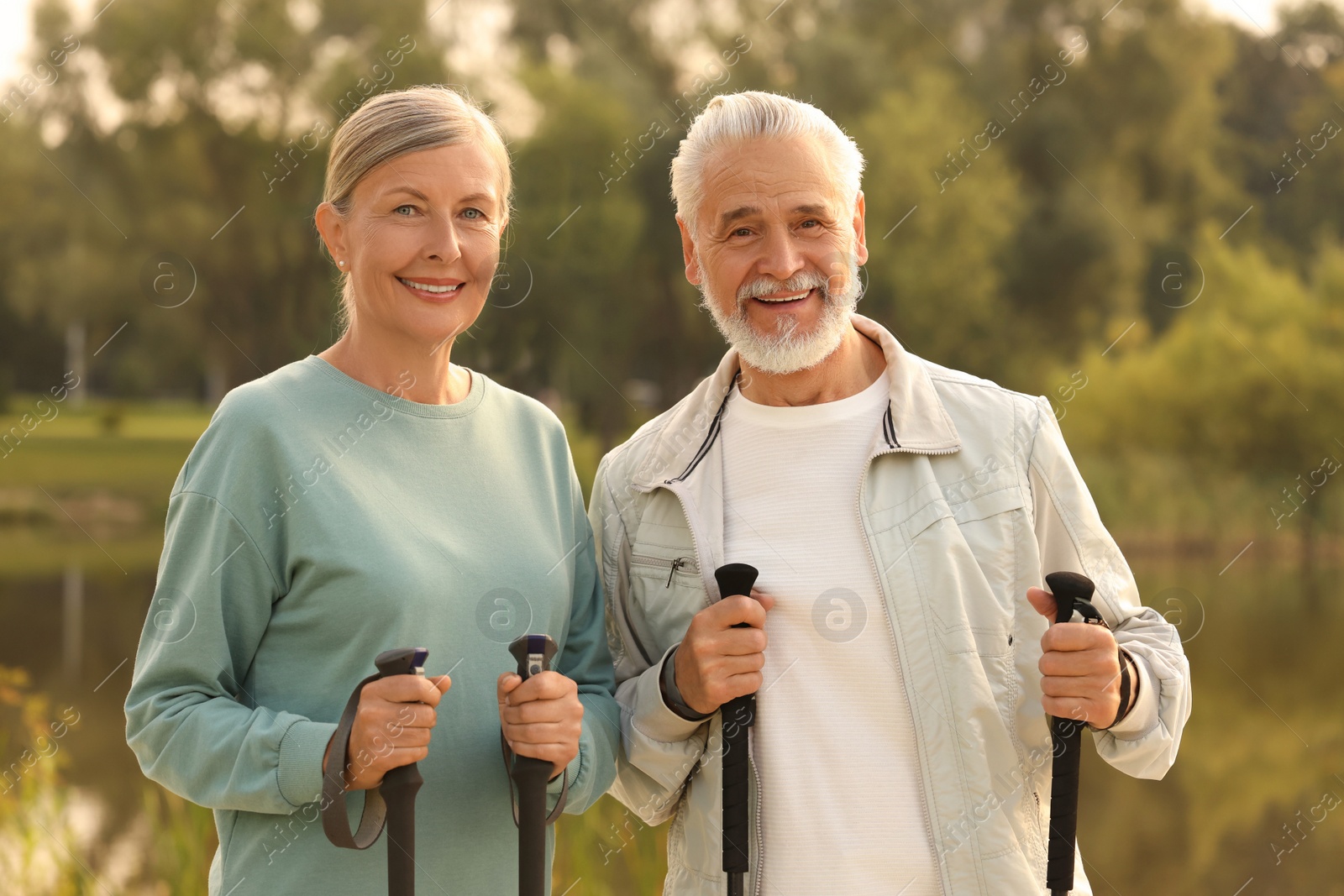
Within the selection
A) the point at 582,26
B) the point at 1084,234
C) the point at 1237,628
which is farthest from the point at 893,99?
the point at 1237,628

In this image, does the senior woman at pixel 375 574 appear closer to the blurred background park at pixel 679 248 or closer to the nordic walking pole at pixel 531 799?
the nordic walking pole at pixel 531 799

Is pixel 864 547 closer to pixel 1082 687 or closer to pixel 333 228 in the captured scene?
pixel 1082 687

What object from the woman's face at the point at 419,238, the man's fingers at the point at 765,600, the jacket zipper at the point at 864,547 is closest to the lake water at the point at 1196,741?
the jacket zipper at the point at 864,547

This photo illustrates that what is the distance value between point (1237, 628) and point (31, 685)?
13510 millimetres

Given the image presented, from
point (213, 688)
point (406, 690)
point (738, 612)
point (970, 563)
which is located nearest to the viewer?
point (406, 690)

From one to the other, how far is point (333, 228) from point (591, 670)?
1.01 metres

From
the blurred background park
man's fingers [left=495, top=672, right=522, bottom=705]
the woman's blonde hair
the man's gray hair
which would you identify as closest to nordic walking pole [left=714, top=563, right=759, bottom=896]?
man's fingers [left=495, top=672, right=522, bottom=705]

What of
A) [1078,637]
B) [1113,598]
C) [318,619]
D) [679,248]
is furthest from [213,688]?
[679,248]

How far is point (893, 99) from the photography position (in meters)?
18.0

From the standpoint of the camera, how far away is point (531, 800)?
2.09m

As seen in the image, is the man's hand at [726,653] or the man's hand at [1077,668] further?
the man's hand at [726,653]

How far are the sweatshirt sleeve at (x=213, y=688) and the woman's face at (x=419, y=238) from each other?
49 centimetres

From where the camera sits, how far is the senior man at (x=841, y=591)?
2303 millimetres

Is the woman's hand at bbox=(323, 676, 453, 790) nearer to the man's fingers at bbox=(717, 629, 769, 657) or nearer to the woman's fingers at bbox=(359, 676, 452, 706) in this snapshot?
the woman's fingers at bbox=(359, 676, 452, 706)
